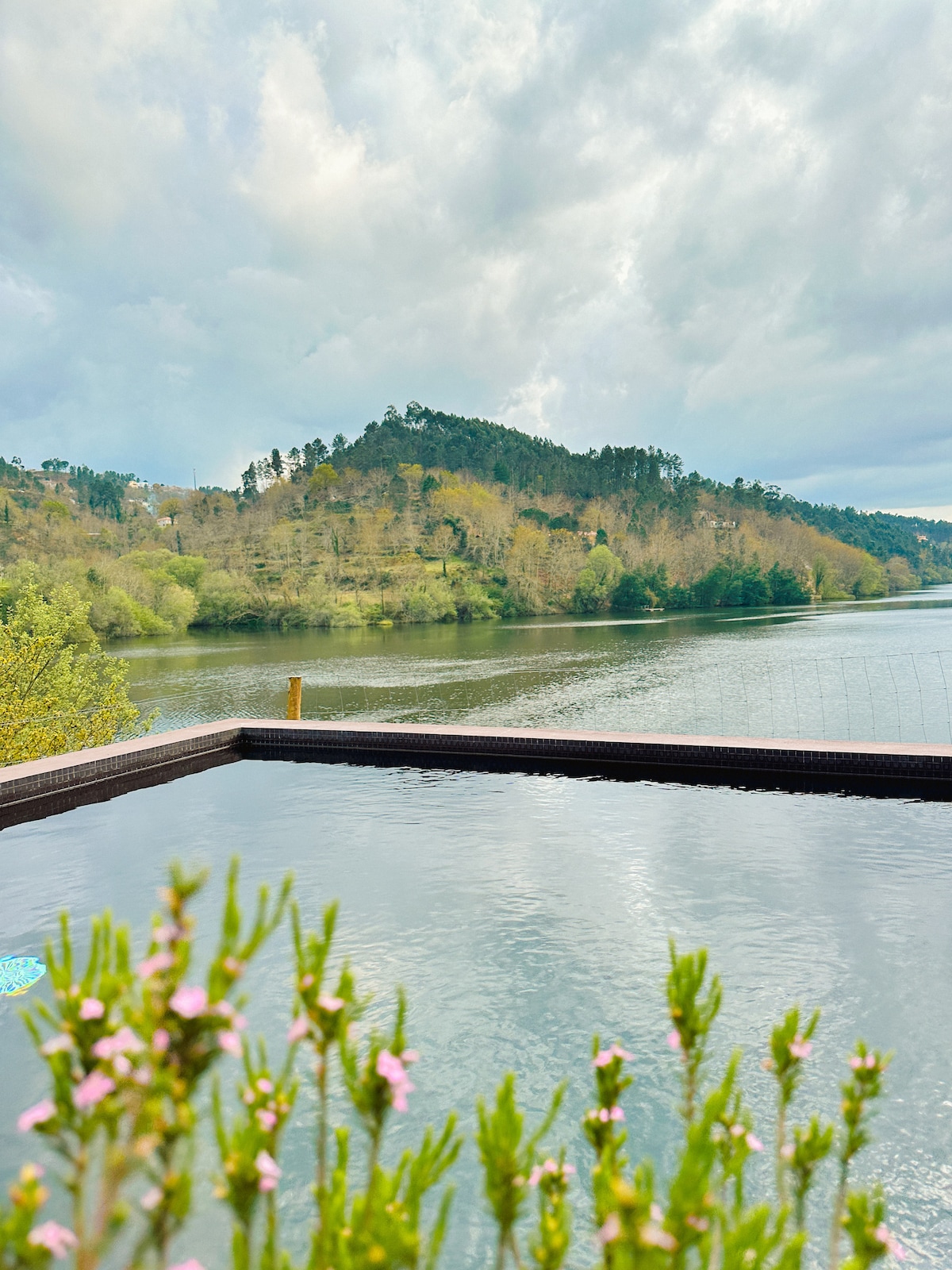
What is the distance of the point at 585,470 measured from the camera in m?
88.4

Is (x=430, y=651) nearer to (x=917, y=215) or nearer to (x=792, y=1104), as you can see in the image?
(x=917, y=215)

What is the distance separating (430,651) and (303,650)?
6184 millimetres

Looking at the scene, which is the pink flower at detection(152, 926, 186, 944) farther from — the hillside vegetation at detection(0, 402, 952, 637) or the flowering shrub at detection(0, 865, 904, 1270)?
the hillside vegetation at detection(0, 402, 952, 637)

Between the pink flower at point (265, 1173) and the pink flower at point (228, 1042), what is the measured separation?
0.18 metres

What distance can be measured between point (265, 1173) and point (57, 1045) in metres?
0.29

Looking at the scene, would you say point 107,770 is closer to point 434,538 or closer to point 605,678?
point 605,678

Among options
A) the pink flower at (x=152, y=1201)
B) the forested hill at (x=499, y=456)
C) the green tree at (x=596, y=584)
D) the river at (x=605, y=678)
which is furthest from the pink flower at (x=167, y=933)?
the forested hill at (x=499, y=456)

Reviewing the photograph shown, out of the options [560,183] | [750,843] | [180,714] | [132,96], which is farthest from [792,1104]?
[132,96]

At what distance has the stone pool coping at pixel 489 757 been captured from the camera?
6875 millimetres

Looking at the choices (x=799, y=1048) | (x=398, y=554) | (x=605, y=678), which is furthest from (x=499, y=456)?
(x=799, y=1048)

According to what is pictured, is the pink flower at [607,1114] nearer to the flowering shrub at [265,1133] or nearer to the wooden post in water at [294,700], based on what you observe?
the flowering shrub at [265,1133]

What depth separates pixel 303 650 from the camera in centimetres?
3328

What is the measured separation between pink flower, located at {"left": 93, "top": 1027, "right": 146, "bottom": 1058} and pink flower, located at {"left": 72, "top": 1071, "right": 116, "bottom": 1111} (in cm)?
2

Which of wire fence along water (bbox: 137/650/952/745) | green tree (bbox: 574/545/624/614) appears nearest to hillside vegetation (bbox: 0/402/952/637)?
green tree (bbox: 574/545/624/614)
